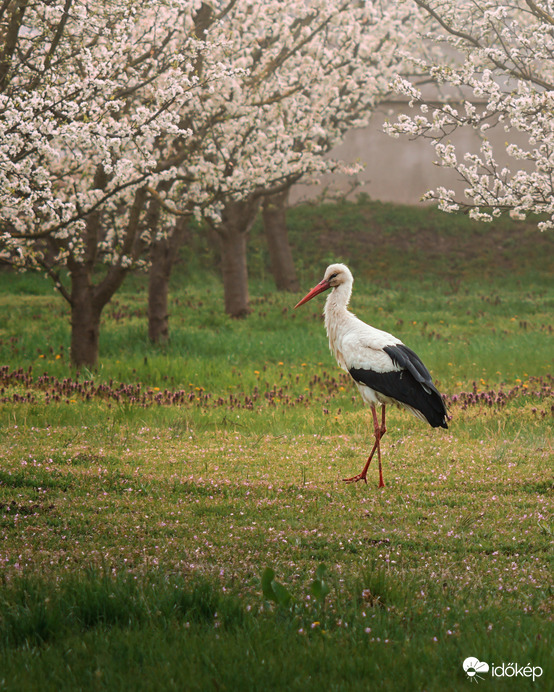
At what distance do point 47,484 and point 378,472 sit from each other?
3.44 metres

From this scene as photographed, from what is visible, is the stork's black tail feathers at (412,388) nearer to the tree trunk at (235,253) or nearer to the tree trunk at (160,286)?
the tree trunk at (160,286)

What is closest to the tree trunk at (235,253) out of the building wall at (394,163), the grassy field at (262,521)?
the grassy field at (262,521)

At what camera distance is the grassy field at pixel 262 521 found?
373cm

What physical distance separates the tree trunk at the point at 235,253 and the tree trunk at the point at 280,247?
4.09m

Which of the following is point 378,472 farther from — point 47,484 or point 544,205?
point 544,205

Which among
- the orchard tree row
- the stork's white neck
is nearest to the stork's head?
the stork's white neck

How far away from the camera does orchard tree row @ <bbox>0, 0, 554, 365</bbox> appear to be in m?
9.73

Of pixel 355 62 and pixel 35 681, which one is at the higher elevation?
pixel 355 62

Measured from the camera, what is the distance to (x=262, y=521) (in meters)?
6.43

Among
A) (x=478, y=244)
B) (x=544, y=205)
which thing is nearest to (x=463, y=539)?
(x=544, y=205)

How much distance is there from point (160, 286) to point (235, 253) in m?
4.29

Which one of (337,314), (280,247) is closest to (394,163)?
(280,247)

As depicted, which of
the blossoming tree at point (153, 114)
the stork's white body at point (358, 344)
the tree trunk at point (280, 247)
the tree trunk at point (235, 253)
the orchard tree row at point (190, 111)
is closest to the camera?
the stork's white body at point (358, 344)

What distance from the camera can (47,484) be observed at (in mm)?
7453
